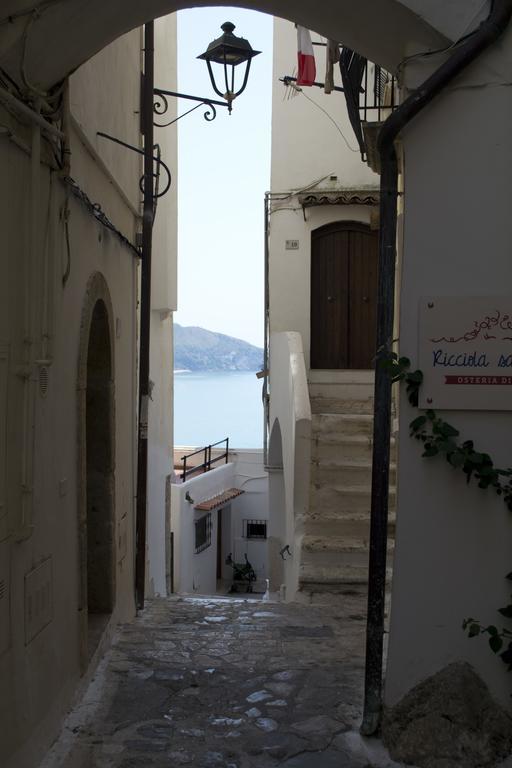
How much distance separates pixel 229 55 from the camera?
670 centimetres

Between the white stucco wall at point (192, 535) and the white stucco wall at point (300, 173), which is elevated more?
the white stucco wall at point (300, 173)

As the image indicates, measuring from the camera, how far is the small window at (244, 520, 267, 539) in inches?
923

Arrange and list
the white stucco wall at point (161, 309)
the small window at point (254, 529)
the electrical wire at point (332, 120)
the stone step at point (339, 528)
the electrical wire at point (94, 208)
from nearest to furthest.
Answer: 1. the electrical wire at point (94, 208)
2. the stone step at point (339, 528)
3. the white stucco wall at point (161, 309)
4. the electrical wire at point (332, 120)
5. the small window at point (254, 529)

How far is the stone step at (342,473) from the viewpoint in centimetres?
881

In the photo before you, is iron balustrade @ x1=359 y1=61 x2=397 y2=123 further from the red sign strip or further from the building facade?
the red sign strip

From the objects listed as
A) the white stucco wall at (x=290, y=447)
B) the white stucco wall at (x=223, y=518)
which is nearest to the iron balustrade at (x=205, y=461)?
the white stucco wall at (x=223, y=518)

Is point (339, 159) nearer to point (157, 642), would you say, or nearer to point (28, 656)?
point (157, 642)

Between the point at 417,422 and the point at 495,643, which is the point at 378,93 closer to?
the point at 417,422

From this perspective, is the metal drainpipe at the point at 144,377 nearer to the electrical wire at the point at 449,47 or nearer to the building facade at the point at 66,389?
the building facade at the point at 66,389

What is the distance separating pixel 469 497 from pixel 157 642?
111 inches

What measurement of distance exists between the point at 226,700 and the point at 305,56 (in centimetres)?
641

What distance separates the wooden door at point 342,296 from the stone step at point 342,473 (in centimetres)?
407

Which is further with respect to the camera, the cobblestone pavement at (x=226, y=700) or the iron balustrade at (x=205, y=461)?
the iron balustrade at (x=205, y=461)

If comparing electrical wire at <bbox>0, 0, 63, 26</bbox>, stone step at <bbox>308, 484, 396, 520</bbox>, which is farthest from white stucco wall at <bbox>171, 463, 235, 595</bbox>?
electrical wire at <bbox>0, 0, 63, 26</bbox>
